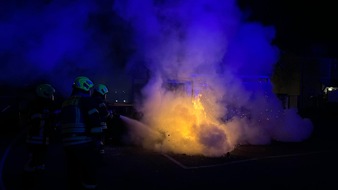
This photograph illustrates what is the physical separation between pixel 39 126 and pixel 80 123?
5.87ft

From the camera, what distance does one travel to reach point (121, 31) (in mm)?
10570

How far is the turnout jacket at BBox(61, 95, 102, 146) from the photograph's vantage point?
4.40 metres

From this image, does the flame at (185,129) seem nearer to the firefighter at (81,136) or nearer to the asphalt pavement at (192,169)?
the asphalt pavement at (192,169)

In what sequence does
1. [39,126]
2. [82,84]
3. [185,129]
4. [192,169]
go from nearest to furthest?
1. [82,84]
2. [39,126]
3. [192,169]
4. [185,129]

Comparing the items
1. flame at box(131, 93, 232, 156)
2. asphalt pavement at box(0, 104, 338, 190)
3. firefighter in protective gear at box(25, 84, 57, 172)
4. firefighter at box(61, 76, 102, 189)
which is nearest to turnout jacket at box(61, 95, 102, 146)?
firefighter at box(61, 76, 102, 189)

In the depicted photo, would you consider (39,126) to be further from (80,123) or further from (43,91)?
(80,123)

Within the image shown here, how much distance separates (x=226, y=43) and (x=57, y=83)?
5.49 meters

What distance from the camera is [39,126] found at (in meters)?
5.82

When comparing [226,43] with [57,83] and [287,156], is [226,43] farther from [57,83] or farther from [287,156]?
[57,83]

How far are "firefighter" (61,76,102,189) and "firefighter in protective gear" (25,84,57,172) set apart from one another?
1535 mm

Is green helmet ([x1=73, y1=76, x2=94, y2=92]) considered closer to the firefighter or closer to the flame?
the firefighter

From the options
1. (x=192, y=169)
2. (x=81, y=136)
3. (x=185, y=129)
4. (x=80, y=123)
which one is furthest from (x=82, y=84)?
(x=185, y=129)

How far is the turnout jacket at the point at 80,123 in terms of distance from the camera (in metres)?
4.40

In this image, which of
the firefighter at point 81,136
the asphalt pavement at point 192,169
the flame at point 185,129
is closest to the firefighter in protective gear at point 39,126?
the asphalt pavement at point 192,169
